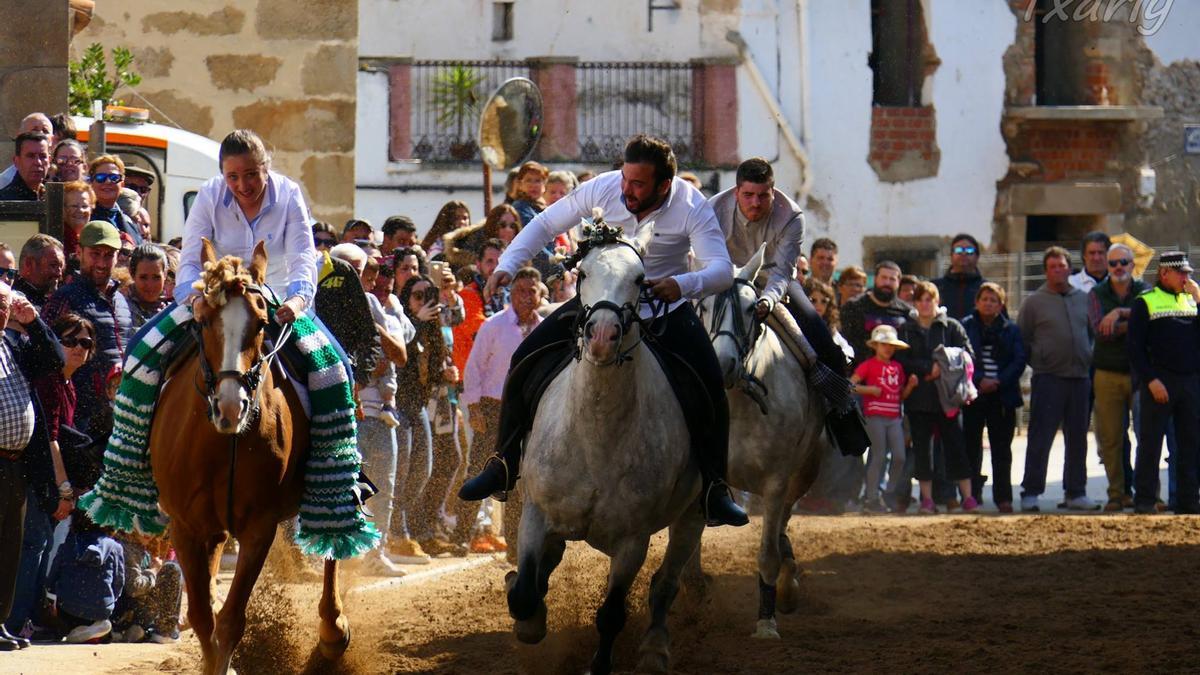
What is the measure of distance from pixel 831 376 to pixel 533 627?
3493 millimetres

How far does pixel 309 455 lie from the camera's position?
9055 millimetres

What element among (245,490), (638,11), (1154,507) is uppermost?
(638,11)

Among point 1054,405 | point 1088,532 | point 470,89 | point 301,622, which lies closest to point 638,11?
point 470,89

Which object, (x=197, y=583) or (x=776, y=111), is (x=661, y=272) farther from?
(x=776, y=111)

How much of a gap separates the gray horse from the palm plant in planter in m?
17.1

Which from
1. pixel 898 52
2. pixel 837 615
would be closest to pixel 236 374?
pixel 837 615

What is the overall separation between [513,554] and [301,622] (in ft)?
7.63

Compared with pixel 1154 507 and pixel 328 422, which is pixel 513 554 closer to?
pixel 328 422

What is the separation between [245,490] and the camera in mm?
8531

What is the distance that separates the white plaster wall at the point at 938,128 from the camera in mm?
29469

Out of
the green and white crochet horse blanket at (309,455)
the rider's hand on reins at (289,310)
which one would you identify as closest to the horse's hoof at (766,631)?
the green and white crochet horse blanket at (309,455)

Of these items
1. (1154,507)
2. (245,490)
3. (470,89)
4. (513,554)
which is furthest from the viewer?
(470,89)

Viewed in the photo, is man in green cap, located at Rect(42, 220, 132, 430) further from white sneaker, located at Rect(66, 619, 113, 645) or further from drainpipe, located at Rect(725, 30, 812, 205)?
drainpipe, located at Rect(725, 30, 812, 205)

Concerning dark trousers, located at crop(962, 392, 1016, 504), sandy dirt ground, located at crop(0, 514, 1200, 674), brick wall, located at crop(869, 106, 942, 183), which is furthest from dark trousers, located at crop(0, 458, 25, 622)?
brick wall, located at crop(869, 106, 942, 183)
